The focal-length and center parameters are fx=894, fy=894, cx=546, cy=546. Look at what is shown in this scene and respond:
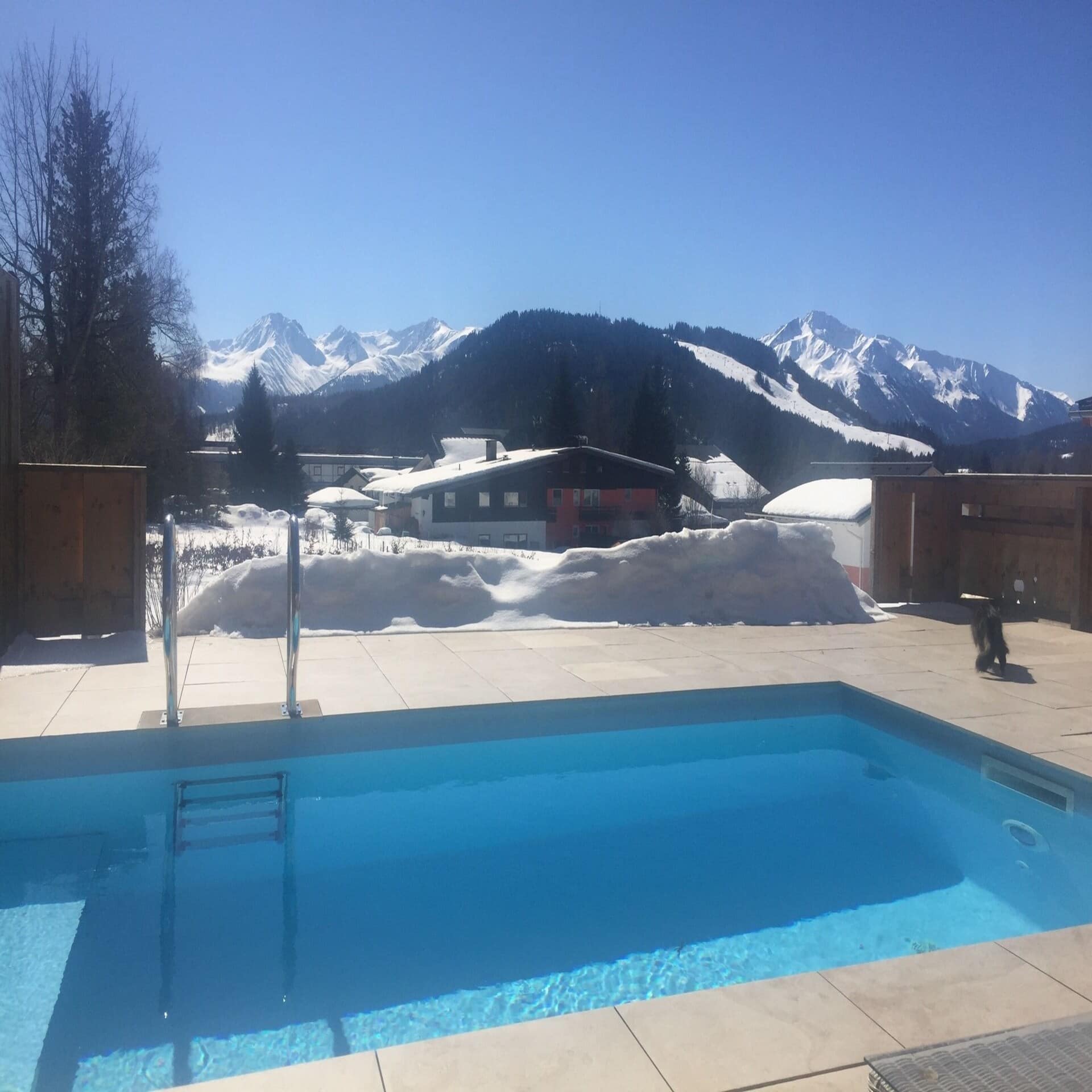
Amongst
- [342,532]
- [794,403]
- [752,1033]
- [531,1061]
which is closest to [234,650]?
[531,1061]

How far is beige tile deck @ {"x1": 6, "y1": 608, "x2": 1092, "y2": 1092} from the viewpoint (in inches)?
91.7

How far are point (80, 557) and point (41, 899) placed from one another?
4.33 m

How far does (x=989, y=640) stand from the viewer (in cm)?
707

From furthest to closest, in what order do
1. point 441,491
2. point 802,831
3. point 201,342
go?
1. point 441,491
2. point 201,342
3. point 802,831

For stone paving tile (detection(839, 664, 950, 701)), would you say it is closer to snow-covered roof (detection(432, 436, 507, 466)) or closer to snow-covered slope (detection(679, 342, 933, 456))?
snow-covered roof (detection(432, 436, 507, 466))

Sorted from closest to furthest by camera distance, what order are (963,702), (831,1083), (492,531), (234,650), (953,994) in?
(831,1083) < (953,994) < (963,702) < (234,650) < (492,531)

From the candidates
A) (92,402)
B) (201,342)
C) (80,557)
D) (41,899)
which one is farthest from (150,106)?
(41,899)

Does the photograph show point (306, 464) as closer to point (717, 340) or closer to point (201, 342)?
point (201, 342)

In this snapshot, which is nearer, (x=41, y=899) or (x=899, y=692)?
(x=41, y=899)

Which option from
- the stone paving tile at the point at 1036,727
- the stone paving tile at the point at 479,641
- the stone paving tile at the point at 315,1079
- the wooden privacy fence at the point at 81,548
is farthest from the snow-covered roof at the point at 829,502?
the stone paving tile at the point at 315,1079

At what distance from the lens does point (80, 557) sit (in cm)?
772

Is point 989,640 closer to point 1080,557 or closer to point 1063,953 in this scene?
point 1080,557

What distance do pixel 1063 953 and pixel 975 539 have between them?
27.2 ft

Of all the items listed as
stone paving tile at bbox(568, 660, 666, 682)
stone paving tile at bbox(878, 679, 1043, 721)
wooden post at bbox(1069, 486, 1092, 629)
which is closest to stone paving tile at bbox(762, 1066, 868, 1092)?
stone paving tile at bbox(878, 679, 1043, 721)
